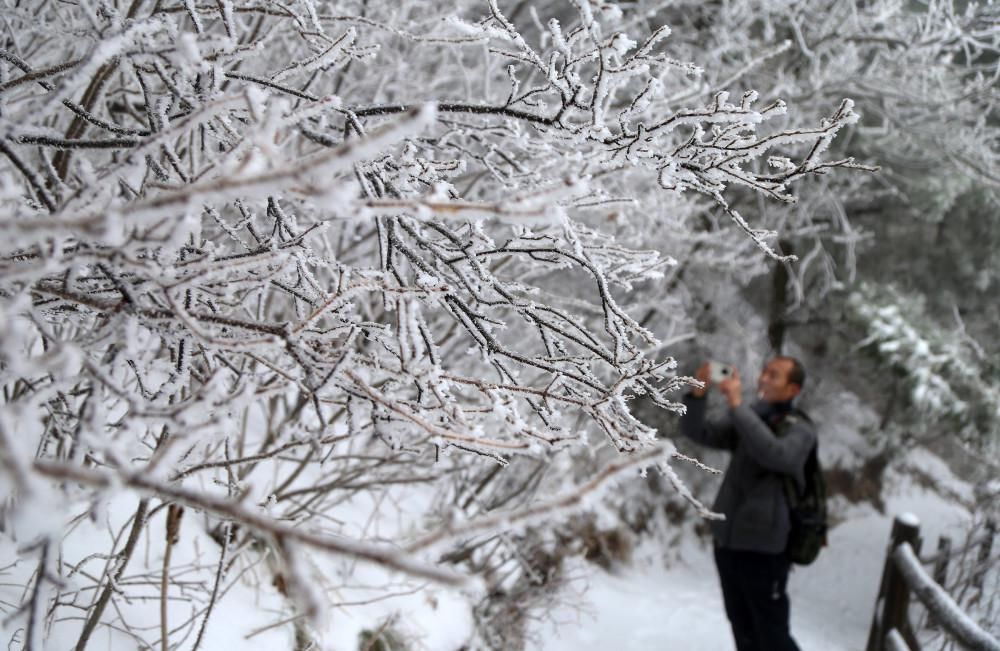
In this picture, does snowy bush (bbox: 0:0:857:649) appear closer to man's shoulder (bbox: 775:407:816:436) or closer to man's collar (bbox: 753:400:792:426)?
man's shoulder (bbox: 775:407:816:436)

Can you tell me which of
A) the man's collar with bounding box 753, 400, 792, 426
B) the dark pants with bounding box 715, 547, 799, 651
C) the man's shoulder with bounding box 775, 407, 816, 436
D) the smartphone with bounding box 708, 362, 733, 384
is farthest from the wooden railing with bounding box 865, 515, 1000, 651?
the smartphone with bounding box 708, 362, 733, 384

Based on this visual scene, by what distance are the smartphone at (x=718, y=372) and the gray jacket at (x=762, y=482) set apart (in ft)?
0.58

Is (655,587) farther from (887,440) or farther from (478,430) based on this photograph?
(478,430)

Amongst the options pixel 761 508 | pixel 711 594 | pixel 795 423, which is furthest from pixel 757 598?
pixel 711 594

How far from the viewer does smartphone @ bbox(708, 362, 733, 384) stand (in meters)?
3.53

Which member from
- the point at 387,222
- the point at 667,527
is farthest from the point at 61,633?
the point at 667,527

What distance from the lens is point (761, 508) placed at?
11.5 feet

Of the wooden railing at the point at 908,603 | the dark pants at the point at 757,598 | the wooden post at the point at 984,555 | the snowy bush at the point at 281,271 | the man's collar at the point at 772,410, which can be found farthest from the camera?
the wooden post at the point at 984,555

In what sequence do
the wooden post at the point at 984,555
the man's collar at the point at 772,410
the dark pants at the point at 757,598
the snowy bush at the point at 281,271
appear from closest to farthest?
the snowy bush at the point at 281,271
the dark pants at the point at 757,598
the man's collar at the point at 772,410
the wooden post at the point at 984,555

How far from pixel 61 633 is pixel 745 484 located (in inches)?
123

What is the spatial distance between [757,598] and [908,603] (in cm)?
100

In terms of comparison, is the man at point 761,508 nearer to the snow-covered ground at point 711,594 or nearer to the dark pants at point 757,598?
the dark pants at point 757,598

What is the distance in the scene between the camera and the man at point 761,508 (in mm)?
3455

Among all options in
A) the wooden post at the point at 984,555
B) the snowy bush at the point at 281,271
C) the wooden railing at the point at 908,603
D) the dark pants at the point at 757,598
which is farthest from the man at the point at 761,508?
the wooden post at the point at 984,555
